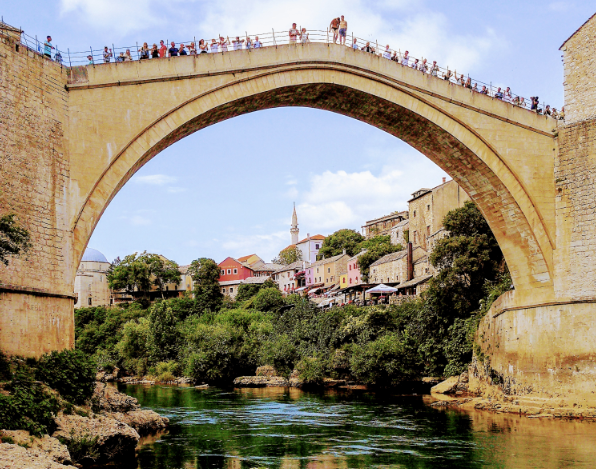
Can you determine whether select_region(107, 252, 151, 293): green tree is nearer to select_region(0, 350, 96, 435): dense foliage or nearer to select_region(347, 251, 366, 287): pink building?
select_region(347, 251, 366, 287): pink building

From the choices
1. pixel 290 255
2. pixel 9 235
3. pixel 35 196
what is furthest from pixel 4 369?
pixel 290 255

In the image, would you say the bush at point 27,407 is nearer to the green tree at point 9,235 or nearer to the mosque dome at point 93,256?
the green tree at point 9,235

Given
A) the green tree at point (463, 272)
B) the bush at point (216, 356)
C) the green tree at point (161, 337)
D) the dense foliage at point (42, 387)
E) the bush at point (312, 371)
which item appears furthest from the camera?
the green tree at point (161, 337)

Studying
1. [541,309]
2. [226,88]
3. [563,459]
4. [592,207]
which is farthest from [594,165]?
[226,88]

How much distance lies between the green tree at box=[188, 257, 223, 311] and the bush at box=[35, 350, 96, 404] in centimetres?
3945

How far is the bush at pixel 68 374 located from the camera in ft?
39.3

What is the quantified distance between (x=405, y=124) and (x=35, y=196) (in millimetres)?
10147

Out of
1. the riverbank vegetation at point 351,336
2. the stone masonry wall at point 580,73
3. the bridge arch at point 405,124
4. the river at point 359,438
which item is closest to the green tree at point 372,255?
the riverbank vegetation at point 351,336

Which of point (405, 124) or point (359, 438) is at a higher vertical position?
point (405, 124)

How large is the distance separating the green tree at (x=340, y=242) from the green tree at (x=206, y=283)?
42.4 ft

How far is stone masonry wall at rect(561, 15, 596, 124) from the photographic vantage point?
17422 millimetres

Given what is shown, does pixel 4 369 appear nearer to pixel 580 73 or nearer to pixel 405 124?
pixel 405 124

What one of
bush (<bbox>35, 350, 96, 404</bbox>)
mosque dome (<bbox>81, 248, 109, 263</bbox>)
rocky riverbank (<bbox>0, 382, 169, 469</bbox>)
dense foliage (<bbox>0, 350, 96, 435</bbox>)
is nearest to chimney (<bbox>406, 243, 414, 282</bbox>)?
rocky riverbank (<bbox>0, 382, 169, 469</bbox>)

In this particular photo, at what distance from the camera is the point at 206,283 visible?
56.2 m
